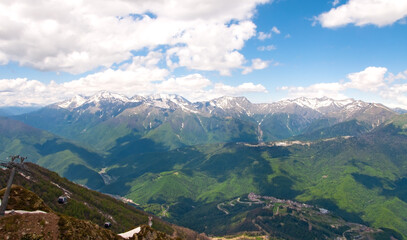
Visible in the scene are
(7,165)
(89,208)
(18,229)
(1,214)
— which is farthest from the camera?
(89,208)

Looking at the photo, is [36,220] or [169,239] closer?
[36,220]

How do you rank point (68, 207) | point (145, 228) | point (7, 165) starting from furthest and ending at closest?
point (68, 207)
point (145, 228)
point (7, 165)

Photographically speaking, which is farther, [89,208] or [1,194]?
[89,208]

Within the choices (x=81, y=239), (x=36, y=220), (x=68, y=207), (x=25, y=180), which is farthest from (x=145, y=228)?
(x=25, y=180)

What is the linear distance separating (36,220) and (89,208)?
158494mm

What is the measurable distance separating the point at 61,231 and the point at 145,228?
21.5 m

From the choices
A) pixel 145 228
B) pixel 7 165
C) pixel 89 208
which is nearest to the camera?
pixel 7 165

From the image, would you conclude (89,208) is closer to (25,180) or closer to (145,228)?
(25,180)

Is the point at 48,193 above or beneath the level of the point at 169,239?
beneath

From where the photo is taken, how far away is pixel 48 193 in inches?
7136

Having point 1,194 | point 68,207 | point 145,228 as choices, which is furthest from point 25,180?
point 145,228

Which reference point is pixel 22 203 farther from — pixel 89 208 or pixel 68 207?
pixel 89 208

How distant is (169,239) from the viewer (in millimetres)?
67062

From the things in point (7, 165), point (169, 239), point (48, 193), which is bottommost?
point (48, 193)
